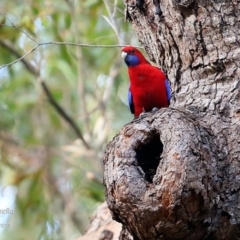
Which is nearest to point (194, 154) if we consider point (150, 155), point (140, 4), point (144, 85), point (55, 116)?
point (150, 155)

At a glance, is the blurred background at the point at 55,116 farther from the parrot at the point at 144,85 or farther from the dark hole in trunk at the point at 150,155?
the dark hole in trunk at the point at 150,155

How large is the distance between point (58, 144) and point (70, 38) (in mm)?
1501

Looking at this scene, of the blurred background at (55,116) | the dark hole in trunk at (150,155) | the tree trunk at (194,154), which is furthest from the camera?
the blurred background at (55,116)

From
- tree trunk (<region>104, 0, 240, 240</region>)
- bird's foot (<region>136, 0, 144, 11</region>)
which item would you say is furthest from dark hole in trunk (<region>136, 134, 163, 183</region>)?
bird's foot (<region>136, 0, 144, 11</region>)

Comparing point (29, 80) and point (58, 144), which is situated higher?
point (29, 80)

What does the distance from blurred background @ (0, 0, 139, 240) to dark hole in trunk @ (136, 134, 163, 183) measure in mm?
2783

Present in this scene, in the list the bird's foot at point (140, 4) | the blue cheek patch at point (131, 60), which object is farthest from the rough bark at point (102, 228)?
the bird's foot at point (140, 4)

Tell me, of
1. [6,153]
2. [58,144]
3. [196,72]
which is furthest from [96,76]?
[196,72]

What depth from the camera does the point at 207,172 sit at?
2.39 m

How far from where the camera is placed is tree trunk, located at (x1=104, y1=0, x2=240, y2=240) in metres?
2.32

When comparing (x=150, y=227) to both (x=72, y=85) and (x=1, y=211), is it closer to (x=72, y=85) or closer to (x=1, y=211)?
(x=1, y=211)

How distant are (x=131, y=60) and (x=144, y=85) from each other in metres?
0.31

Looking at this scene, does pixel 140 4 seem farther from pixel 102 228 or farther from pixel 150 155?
pixel 102 228

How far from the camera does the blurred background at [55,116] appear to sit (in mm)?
5523
